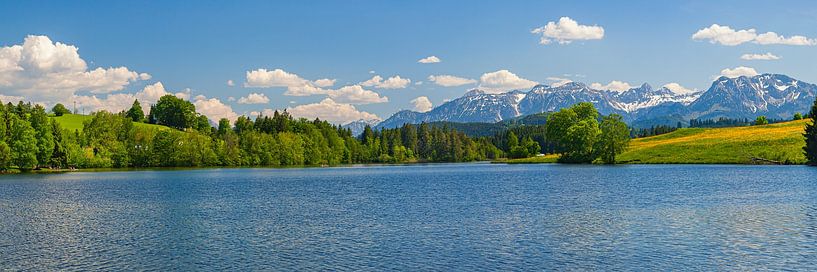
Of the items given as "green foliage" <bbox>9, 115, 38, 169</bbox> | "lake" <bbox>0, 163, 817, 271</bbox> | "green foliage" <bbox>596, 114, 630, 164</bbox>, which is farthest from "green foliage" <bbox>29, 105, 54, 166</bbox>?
"green foliage" <bbox>596, 114, 630, 164</bbox>

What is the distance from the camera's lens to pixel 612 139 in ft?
554

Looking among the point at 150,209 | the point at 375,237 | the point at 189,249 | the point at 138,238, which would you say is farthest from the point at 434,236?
the point at 150,209

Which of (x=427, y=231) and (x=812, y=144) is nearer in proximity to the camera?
(x=427, y=231)

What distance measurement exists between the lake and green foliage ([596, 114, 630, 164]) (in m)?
93.6

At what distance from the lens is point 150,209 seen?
207 feet

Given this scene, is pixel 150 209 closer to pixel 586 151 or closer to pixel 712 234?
pixel 712 234

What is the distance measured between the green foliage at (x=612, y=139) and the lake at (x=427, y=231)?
93.6 metres

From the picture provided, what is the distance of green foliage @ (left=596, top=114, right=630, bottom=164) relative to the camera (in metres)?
169

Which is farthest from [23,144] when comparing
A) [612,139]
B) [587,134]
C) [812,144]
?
[812,144]

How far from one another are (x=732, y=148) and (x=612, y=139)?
2790 cm

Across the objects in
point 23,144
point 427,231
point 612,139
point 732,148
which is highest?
point 23,144

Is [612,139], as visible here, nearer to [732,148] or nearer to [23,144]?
[732,148]

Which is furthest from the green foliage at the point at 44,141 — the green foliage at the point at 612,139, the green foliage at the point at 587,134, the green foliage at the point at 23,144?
the green foliage at the point at 612,139

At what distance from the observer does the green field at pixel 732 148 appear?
5591 inches
